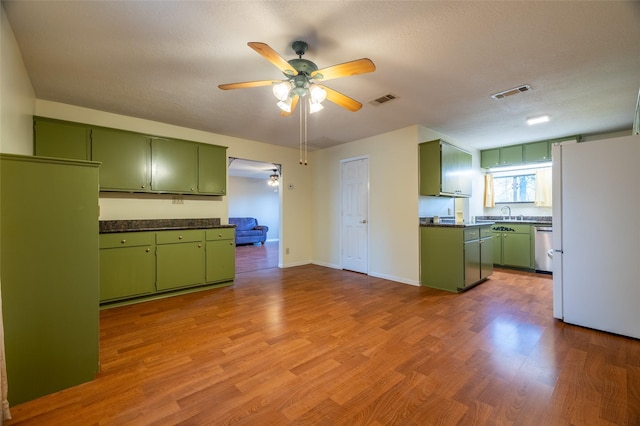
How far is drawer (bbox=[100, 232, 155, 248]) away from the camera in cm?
327

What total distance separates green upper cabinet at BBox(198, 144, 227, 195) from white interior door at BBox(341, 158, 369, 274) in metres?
2.28

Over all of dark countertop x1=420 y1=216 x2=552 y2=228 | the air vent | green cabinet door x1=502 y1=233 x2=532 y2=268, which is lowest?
green cabinet door x1=502 y1=233 x2=532 y2=268

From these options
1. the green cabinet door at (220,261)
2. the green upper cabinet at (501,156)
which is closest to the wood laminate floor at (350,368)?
the green cabinet door at (220,261)

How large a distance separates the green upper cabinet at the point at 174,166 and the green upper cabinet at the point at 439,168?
3579mm

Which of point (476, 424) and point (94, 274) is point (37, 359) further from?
point (476, 424)

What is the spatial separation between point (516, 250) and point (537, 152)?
6.33 ft

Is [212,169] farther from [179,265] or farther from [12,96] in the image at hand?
[12,96]

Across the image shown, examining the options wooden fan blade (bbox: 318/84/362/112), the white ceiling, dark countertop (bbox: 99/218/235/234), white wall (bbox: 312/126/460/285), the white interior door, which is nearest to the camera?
the white ceiling

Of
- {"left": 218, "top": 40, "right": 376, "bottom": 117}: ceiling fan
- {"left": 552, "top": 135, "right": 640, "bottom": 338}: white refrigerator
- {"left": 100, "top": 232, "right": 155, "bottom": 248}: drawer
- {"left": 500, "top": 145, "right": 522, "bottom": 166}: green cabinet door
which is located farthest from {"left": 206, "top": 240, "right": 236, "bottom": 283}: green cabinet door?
{"left": 500, "top": 145, "right": 522, "bottom": 166}: green cabinet door

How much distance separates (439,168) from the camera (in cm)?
411

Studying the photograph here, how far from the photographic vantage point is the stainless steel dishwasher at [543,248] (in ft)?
16.1

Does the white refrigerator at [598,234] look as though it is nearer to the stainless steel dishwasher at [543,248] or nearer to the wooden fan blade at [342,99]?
the wooden fan blade at [342,99]

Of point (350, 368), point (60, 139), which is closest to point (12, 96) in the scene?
point (60, 139)

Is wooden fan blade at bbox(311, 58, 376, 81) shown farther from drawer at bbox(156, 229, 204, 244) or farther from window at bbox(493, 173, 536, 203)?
window at bbox(493, 173, 536, 203)
